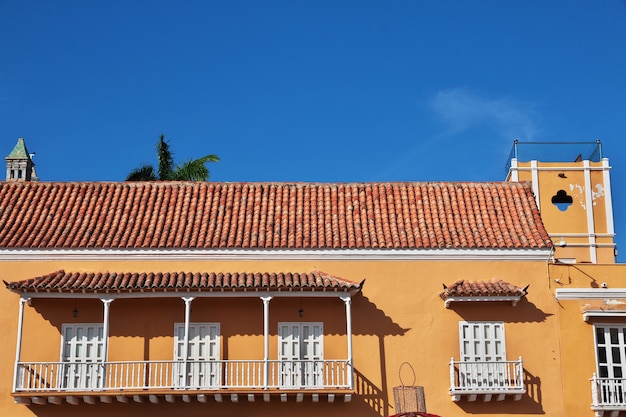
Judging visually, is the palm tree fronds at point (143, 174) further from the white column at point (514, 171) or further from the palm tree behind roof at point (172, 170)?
the white column at point (514, 171)

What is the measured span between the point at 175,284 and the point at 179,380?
2330mm

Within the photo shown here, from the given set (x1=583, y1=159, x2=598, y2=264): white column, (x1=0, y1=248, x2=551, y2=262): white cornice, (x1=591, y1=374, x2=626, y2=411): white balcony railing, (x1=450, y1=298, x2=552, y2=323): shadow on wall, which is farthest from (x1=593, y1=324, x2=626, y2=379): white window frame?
(x1=583, y1=159, x2=598, y2=264): white column

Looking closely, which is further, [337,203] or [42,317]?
[337,203]

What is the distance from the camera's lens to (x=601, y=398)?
2383cm

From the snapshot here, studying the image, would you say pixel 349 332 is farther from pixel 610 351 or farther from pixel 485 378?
pixel 610 351

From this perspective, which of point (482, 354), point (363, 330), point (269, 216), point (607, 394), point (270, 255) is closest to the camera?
point (607, 394)

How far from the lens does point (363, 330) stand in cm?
2464

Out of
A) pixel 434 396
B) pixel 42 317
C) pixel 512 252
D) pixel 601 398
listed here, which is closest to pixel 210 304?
pixel 42 317

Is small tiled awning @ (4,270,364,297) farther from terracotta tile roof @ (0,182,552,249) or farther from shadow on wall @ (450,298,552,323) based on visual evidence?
shadow on wall @ (450,298,552,323)

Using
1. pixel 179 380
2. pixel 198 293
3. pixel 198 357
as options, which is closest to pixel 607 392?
pixel 198 357

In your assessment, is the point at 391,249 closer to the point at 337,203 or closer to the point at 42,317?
the point at 337,203

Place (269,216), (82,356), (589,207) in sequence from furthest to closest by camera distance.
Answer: (589,207) < (269,216) < (82,356)

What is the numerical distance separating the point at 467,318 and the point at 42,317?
10699 millimetres

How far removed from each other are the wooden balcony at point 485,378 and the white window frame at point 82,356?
8594mm
